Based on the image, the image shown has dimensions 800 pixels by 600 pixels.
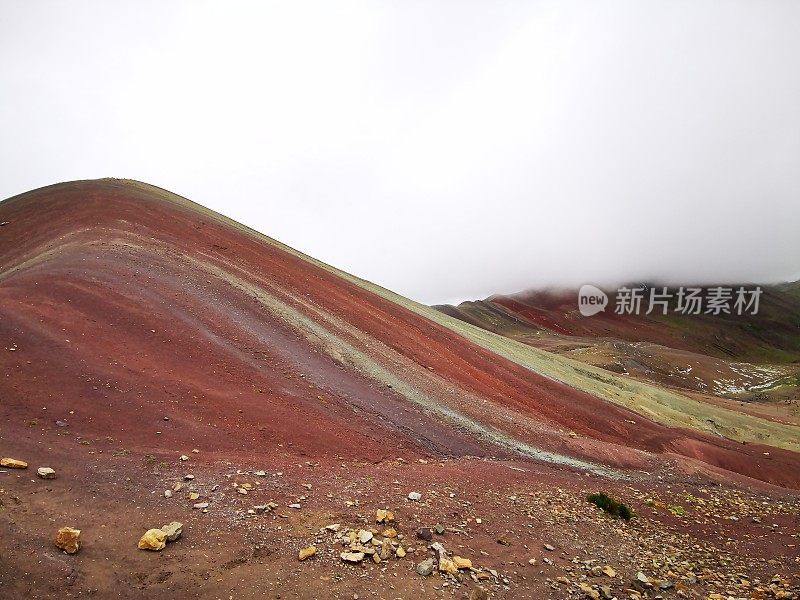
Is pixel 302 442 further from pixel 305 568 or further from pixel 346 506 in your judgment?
pixel 305 568

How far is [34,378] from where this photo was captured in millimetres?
13242

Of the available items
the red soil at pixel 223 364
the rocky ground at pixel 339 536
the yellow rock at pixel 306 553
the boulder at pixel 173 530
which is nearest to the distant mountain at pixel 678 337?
the red soil at pixel 223 364

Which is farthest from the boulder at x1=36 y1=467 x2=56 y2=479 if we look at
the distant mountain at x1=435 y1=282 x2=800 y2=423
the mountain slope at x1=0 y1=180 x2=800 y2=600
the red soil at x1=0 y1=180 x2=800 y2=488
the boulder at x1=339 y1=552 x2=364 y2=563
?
the distant mountain at x1=435 y1=282 x2=800 y2=423

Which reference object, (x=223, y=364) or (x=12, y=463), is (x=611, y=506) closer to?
(x=223, y=364)

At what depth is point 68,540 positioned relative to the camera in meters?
7.88

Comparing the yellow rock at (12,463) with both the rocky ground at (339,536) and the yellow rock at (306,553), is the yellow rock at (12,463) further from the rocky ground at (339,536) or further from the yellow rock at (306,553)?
the yellow rock at (306,553)

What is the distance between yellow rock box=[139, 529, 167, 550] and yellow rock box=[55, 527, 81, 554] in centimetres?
102

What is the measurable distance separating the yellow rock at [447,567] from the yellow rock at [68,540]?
267 inches

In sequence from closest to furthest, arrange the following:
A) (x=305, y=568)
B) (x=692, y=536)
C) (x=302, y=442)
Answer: (x=305, y=568), (x=692, y=536), (x=302, y=442)

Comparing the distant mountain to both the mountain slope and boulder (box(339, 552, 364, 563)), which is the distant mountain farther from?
boulder (box(339, 552, 364, 563))

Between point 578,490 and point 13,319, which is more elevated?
point 13,319

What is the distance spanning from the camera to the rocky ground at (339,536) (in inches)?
313

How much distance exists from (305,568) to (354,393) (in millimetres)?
10571

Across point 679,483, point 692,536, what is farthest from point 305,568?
point 679,483
